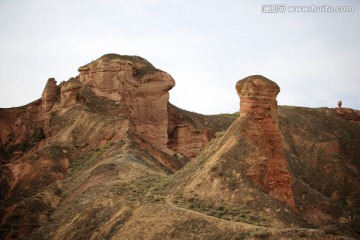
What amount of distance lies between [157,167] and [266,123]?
15884mm

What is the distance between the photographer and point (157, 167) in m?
52.1

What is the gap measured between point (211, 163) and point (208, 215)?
569 centimetres

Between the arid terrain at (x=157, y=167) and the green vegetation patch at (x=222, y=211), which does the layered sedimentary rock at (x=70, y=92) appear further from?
the green vegetation patch at (x=222, y=211)

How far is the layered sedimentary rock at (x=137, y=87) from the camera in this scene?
66188mm

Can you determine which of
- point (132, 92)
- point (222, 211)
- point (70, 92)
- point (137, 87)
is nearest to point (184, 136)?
point (137, 87)

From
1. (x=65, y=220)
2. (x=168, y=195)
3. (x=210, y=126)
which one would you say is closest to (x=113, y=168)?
(x=65, y=220)

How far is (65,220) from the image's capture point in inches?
1598

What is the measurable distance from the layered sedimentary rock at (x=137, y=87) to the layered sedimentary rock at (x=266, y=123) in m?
29.5

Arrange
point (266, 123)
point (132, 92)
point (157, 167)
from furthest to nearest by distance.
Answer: point (132, 92)
point (157, 167)
point (266, 123)

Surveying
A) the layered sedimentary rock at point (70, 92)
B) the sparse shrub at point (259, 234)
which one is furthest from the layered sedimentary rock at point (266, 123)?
the layered sedimentary rock at point (70, 92)

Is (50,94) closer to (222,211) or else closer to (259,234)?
(222,211)

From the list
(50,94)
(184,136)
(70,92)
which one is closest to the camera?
(70,92)

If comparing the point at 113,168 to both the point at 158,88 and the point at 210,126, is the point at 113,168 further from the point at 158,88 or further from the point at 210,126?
the point at 210,126

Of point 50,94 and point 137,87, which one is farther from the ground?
point 137,87
